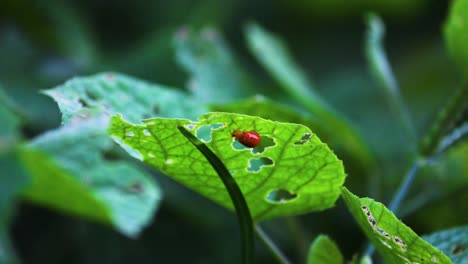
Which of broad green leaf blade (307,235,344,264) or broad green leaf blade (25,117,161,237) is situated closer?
broad green leaf blade (25,117,161,237)

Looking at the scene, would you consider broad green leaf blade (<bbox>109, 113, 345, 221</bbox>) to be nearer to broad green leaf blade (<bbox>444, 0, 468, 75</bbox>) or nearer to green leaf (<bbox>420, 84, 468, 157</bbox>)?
green leaf (<bbox>420, 84, 468, 157</bbox>)

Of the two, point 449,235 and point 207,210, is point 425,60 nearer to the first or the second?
point 207,210

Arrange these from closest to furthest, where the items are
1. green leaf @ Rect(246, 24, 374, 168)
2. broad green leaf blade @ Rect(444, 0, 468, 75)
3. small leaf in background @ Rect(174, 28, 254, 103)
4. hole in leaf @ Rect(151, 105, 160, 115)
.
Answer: hole in leaf @ Rect(151, 105, 160, 115), broad green leaf blade @ Rect(444, 0, 468, 75), green leaf @ Rect(246, 24, 374, 168), small leaf in background @ Rect(174, 28, 254, 103)

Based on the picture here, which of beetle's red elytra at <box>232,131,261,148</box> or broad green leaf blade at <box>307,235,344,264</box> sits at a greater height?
beetle's red elytra at <box>232,131,261,148</box>

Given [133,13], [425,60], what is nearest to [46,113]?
[133,13]

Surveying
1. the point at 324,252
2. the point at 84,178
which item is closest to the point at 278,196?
the point at 324,252

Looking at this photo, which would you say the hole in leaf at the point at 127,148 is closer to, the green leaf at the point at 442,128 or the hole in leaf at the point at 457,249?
the hole in leaf at the point at 457,249

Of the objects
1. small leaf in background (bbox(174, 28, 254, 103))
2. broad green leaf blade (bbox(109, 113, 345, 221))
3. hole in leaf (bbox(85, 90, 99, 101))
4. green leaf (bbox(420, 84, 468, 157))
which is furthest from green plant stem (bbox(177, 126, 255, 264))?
small leaf in background (bbox(174, 28, 254, 103))

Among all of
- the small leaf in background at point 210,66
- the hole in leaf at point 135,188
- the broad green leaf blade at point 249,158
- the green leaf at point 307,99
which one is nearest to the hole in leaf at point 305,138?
the broad green leaf blade at point 249,158
